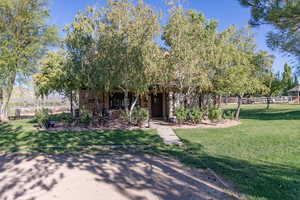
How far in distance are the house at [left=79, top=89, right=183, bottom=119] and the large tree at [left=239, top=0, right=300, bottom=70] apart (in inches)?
347

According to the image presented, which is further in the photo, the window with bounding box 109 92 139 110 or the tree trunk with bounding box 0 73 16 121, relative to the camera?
the tree trunk with bounding box 0 73 16 121

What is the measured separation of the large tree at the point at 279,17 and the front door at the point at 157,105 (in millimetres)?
10157

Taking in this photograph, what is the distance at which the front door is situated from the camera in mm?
14922

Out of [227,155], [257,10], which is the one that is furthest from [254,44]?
[227,155]

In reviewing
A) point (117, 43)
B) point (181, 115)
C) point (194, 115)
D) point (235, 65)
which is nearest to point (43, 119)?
point (117, 43)

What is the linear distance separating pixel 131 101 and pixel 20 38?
33.6 feet

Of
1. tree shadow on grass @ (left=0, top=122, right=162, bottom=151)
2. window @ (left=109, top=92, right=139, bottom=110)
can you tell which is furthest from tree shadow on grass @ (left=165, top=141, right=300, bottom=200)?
window @ (left=109, top=92, right=139, bottom=110)

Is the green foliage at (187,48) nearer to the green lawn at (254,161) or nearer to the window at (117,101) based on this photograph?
the green lawn at (254,161)

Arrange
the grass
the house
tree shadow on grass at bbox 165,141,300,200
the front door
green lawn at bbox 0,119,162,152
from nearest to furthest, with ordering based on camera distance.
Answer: tree shadow on grass at bbox 165,141,300,200 → the grass → green lawn at bbox 0,119,162,152 → the house → the front door

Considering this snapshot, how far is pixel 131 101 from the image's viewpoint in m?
14.4

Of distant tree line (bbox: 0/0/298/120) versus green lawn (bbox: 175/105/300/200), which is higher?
distant tree line (bbox: 0/0/298/120)

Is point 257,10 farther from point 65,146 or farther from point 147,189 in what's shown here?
point 65,146

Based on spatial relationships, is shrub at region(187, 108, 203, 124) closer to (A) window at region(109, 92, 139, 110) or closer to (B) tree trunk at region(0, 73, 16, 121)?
(A) window at region(109, 92, 139, 110)

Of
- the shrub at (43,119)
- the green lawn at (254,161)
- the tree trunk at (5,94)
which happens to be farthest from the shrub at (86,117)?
the tree trunk at (5,94)
